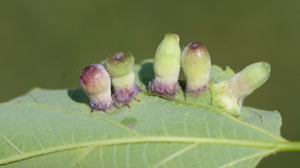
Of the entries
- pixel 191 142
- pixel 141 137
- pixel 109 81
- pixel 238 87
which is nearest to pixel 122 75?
pixel 109 81

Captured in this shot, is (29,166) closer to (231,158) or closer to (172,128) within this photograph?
(172,128)

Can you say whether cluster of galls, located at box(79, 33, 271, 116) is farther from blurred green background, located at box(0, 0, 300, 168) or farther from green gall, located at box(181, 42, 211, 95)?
blurred green background, located at box(0, 0, 300, 168)

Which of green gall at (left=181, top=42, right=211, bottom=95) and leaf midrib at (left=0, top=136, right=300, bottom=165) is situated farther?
green gall at (left=181, top=42, right=211, bottom=95)

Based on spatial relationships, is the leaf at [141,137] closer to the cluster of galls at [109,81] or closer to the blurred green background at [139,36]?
the cluster of galls at [109,81]

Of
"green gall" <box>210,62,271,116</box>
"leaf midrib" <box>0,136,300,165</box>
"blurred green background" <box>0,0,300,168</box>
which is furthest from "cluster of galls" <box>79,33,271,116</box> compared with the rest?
"blurred green background" <box>0,0,300,168</box>

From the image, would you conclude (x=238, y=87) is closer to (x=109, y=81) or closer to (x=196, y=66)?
(x=196, y=66)

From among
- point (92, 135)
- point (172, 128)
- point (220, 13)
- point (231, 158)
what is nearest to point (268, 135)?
point (231, 158)

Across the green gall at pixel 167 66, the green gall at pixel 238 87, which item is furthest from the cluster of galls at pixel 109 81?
the green gall at pixel 238 87

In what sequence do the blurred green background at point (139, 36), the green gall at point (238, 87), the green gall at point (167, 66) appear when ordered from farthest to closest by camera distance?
the blurred green background at point (139, 36) → the green gall at point (167, 66) → the green gall at point (238, 87)
